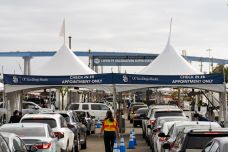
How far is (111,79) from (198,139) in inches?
767

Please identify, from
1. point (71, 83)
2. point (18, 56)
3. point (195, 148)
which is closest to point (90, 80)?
point (71, 83)

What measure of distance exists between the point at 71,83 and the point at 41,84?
59.5 inches

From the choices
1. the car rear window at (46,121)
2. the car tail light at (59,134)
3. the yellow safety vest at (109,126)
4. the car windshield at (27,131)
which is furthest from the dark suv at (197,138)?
the yellow safety vest at (109,126)

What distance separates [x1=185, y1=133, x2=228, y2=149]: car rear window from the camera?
12.1 meters

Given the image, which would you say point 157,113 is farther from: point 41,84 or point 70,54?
point 70,54

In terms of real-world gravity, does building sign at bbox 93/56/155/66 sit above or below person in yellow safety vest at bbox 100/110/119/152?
above

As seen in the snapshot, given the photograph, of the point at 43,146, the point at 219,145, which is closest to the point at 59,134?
the point at 43,146

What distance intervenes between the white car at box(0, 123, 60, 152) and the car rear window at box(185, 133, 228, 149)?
4.37 metres

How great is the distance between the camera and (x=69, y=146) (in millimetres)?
19812

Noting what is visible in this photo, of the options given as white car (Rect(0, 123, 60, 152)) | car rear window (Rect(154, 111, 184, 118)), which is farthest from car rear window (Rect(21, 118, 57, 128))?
car rear window (Rect(154, 111, 184, 118))

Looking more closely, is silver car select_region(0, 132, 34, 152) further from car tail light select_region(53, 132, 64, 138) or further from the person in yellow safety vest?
A: the person in yellow safety vest

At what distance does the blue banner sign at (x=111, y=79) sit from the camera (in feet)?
103

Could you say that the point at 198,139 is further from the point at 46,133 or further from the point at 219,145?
the point at 46,133

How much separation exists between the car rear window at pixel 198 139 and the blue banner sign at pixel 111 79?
63.0 ft
